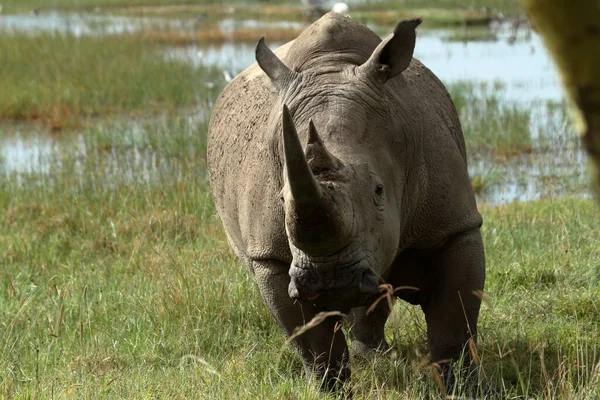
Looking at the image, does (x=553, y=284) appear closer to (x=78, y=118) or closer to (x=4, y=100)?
(x=78, y=118)

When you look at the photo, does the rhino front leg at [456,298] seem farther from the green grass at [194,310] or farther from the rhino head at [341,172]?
the rhino head at [341,172]

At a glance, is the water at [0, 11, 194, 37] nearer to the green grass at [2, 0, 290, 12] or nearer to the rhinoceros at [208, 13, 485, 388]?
the green grass at [2, 0, 290, 12]

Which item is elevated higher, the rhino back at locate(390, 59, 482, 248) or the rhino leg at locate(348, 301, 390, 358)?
the rhino back at locate(390, 59, 482, 248)

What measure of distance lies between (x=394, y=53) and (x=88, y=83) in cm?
1301

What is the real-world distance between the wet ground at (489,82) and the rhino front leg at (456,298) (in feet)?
3.30

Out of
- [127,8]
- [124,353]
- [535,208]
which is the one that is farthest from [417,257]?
[127,8]

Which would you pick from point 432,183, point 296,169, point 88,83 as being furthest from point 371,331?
point 88,83

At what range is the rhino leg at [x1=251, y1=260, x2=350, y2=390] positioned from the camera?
460cm

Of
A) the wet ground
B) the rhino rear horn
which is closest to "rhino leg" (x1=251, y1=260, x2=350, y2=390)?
the rhino rear horn

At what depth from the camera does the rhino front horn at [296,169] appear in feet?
10.5

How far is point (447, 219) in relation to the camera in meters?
4.64

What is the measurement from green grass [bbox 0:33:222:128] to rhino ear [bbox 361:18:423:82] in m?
11.1

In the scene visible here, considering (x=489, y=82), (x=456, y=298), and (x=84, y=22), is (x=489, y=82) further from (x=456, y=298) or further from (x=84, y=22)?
(x=84, y=22)

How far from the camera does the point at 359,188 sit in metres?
3.78
